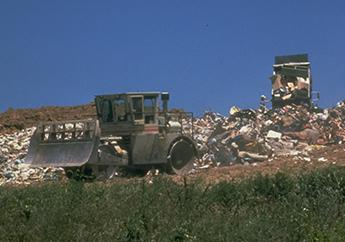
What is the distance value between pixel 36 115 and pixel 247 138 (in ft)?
55.2

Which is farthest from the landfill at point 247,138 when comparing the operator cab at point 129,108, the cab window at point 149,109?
the cab window at point 149,109

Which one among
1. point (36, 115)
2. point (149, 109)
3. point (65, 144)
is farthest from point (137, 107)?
point (36, 115)

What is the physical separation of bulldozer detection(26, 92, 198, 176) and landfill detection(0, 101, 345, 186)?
1.97 metres

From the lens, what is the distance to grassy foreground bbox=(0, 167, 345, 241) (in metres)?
9.16

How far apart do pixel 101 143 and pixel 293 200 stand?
10.9m

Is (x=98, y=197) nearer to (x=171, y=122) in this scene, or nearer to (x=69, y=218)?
(x=69, y=218)

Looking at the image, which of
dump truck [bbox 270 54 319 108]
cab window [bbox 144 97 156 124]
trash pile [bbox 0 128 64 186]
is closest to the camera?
cab window [bbox 144 97 156 124]

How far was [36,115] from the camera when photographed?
41.8 metres

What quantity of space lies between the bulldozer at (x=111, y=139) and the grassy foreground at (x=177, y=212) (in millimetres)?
6746

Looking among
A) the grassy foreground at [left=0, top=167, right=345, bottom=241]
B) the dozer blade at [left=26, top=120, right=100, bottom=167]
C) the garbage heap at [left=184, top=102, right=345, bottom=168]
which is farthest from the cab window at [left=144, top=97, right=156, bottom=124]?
the grassy foreground at [left=0, top=167, right=345, bottom=241]

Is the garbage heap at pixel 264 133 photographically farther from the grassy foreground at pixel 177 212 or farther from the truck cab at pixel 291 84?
the grassy foreground at pixel 177 212

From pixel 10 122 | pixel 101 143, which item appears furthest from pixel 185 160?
pixel 10 122

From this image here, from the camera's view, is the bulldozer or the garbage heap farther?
the garbage heap

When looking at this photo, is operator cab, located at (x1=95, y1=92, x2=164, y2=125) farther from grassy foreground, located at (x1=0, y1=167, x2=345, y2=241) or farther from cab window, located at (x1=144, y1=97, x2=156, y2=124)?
grassy foreground, located at (x1=0, y1=167, x2=345, y2=241)
